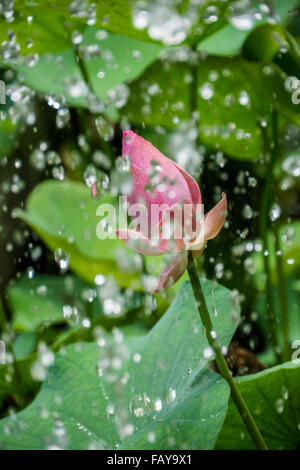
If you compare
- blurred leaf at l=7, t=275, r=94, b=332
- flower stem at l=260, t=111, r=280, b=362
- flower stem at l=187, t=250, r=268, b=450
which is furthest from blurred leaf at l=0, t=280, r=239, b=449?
blurred leaf at l=7, t=275, r=94, b=332

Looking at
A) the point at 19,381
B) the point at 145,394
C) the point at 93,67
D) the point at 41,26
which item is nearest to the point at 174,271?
the point at 145,394

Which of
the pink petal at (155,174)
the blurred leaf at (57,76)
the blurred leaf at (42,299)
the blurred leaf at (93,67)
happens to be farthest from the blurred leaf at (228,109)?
the pink petal at (155,174)

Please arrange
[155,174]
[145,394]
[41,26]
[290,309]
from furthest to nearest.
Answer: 1. [290,309]
2. [41,26]
3. [145,394]
4. [155,174]

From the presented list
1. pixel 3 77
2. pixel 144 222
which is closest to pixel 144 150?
pixel 144 222

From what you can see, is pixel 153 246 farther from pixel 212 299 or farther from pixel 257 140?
pixel 257 140

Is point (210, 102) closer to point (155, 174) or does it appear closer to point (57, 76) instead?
point (57, 76)

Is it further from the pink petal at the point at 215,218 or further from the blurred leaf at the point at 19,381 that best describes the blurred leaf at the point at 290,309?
the pink petal at the point at 215,218

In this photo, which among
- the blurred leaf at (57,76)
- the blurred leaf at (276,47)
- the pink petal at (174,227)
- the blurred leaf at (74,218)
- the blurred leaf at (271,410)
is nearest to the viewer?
the pink petal at (174,227)
